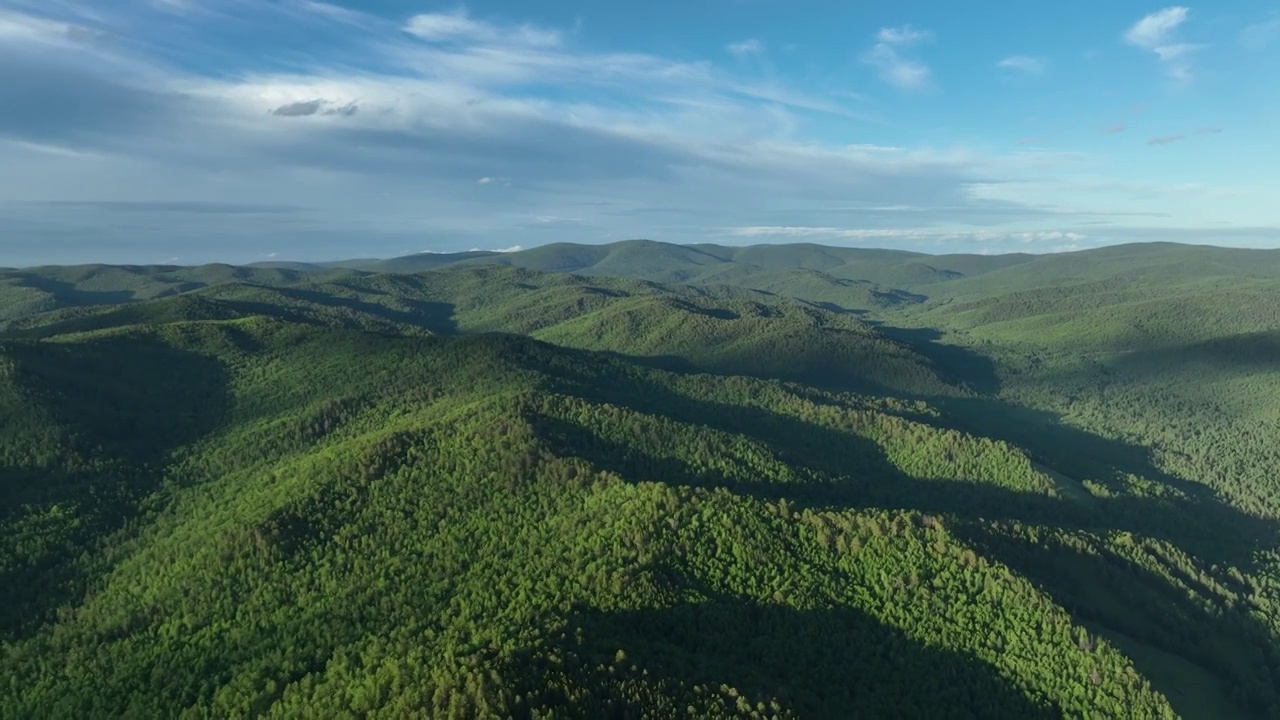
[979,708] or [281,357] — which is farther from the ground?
[281,357]

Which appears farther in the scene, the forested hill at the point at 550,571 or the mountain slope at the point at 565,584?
the forested hill at the point at 550,571

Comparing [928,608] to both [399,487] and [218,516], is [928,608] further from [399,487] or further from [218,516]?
[218,516]

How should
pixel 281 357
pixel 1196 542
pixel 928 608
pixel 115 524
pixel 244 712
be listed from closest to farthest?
pixel 244 712
pixel 928 608
pixel 115 524
pixel 1196 542
pixel 281 357

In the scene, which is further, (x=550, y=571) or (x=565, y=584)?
(x=550, y=571)

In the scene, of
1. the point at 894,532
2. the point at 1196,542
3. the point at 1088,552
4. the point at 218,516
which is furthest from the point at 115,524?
the point at 1196,542

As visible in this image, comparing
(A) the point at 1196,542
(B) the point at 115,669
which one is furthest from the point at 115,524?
(A) the point at 1196,542

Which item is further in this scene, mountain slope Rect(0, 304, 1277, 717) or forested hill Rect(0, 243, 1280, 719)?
forested hill Rect(0, 243, 1280, 719)

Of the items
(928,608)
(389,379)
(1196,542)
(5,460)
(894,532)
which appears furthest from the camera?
(389,379)

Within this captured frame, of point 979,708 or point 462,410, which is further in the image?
point 462,410

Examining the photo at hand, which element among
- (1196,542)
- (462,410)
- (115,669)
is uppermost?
(462,410)
